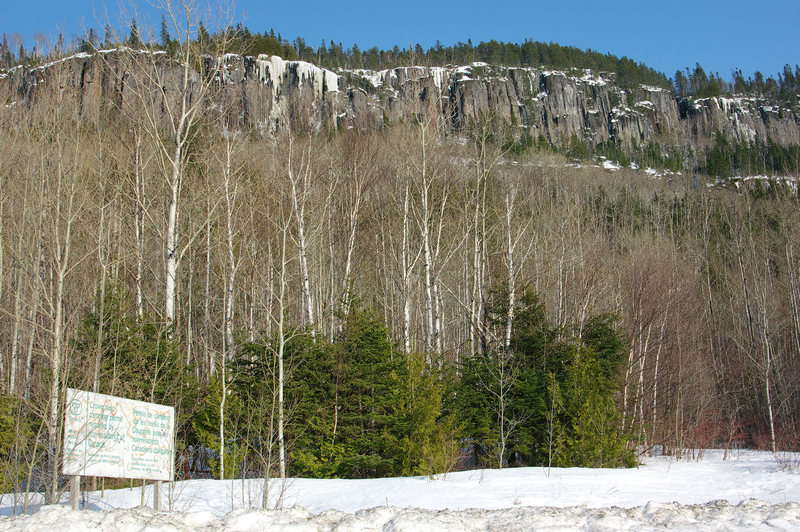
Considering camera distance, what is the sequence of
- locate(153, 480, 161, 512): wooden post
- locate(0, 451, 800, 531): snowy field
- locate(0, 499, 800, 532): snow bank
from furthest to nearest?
locate(153, 480, 161, 512): wooden post
locate(0, 451, 800, 531): snowy field
locate(0, 499, 800, 532): snow bank

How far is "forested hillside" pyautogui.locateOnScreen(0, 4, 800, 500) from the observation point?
11758 mm

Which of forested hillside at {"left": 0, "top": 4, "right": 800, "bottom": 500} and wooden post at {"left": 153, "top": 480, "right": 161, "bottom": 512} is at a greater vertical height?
forested hillside at {"left": 0, "top": 4, "right": 800, "bottom": 500}

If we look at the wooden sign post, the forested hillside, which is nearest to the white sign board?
the wooden sign post

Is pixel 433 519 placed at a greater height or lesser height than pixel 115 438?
lesser

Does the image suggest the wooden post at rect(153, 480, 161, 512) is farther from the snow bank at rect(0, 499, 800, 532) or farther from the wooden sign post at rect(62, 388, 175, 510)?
the snow bank at rect(0, 499, 800, 532)

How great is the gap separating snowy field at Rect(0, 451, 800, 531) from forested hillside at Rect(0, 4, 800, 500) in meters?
1.05

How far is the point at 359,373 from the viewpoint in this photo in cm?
1319

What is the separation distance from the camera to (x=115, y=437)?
221 inches

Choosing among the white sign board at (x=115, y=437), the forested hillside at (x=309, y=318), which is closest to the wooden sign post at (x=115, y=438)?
the white sign board at (x=115, y=437)

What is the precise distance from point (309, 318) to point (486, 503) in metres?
8.89

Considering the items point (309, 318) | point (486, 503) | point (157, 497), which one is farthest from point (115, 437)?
point (309, 318)

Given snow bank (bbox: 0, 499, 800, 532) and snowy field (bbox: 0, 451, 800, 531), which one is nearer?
snow bank (bbox: 0, 499, 800, 532)

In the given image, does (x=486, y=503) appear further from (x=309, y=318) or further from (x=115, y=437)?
(x=309, y=318)

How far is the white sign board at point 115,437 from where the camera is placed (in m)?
5.37
